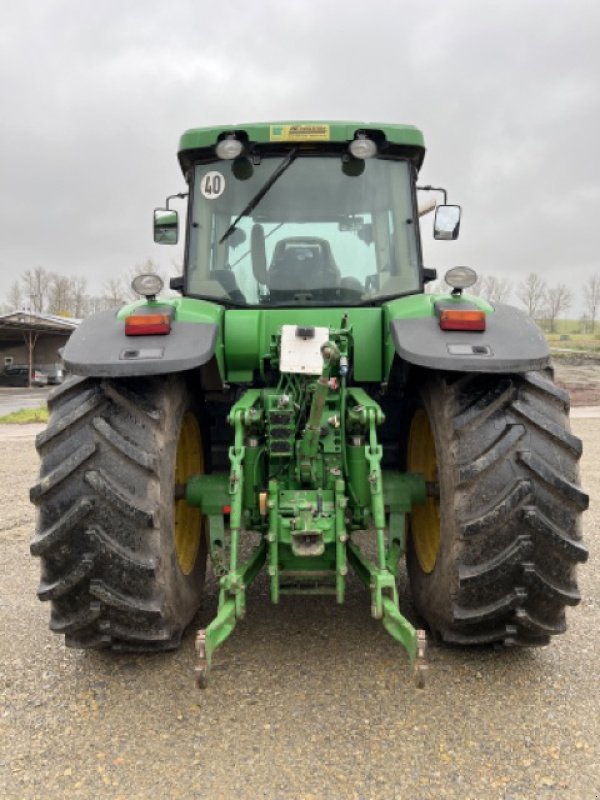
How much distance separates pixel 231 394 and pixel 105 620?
1.37 meters

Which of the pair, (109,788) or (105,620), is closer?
(109,788)

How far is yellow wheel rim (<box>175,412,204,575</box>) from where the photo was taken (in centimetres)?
322

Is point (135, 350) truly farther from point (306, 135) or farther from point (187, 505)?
point (306, 135)

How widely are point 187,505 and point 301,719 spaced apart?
1.16m

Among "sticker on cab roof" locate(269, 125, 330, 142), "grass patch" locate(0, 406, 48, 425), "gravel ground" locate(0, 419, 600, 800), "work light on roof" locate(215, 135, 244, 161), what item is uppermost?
"sticker on cab roof" locate(269, 125, 330, 142)

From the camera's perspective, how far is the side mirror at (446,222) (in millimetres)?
3992

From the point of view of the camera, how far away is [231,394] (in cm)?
354

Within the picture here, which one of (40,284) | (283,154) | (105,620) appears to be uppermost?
(40,284)

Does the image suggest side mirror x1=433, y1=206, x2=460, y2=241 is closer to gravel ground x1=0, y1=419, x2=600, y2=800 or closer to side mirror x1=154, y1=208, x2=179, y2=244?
side mirror x1=154, y1=208, x2=179, y2=244

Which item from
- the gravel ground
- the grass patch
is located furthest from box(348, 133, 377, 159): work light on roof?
the grass patch

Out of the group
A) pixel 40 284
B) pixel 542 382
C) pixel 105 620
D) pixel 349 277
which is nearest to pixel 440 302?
pixel 542 382

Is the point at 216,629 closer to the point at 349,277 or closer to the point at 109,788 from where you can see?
the point at 109,788

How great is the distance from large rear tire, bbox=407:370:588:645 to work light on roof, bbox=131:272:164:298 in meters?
1.31

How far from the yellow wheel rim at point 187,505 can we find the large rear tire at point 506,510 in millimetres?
1254
